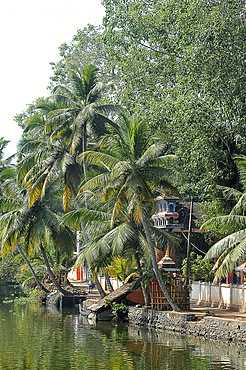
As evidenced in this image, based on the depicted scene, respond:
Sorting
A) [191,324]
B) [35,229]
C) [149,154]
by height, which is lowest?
[191,324]

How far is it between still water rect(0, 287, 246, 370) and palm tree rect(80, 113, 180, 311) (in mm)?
3113

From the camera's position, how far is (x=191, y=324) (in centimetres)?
2055

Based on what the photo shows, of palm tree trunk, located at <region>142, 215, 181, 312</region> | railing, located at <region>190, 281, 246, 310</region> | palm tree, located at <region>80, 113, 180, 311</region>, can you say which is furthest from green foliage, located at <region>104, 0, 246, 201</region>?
Answer: railing, located at <region>190, 281, 246, 310</region>

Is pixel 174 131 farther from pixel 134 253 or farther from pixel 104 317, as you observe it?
pixel 104 317

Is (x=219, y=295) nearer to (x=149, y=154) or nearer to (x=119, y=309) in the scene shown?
(x=119, y=309)

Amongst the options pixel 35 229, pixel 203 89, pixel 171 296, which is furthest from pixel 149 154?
pixel 35 229

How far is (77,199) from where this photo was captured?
29.0m

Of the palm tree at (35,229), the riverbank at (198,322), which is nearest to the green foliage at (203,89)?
the riverbank at (198,322)

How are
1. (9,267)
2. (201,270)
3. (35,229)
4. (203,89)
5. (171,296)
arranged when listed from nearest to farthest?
1. (171,296)
2. (203,89)
3. (201,270)
4. (35,229)
5. (9,267)

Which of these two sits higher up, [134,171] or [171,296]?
[134,171]

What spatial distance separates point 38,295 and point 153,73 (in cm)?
1638

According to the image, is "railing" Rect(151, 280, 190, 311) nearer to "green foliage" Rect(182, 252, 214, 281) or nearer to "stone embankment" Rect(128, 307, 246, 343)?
"stone embankment" Rect(128, 307, 246, 343)

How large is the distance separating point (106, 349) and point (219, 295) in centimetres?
828

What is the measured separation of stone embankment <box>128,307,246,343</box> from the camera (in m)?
18.5
